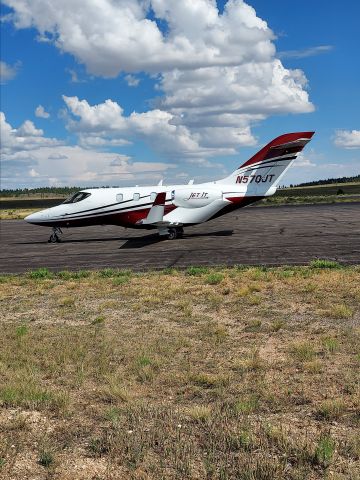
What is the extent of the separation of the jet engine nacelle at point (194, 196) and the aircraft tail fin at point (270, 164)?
1.64m

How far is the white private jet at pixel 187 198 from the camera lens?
26.3 meters

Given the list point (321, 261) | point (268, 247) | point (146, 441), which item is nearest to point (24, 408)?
point (146, 441)

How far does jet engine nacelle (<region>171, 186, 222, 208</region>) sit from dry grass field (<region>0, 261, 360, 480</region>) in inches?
525

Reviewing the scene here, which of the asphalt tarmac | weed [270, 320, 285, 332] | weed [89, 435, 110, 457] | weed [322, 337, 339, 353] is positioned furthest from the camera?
the asphalt tarmac

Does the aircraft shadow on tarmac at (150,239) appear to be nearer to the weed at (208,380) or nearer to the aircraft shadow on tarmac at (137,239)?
the aircraft shadow on tarmac at (137,239)

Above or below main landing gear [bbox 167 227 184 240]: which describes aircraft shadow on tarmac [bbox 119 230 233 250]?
below

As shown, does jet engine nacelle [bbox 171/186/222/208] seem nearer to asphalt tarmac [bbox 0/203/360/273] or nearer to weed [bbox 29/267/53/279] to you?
asphalt tarmac [bbox 0/203/360/273]

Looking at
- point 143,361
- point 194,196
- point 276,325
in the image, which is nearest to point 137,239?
point 194,196

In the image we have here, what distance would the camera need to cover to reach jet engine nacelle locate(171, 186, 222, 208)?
26.6m

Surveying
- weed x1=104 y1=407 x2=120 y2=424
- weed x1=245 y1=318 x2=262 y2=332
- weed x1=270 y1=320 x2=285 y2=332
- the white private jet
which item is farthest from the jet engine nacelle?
weed x1=104 y1=407 x2=120 y2=424

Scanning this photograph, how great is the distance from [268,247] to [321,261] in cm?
532

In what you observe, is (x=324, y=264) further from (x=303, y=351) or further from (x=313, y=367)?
(x=313, y=367)

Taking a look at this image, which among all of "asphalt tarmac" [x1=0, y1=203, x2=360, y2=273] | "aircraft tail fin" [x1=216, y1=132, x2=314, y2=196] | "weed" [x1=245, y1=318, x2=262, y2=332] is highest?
A: "aircraft tail fin" [x1=216, y1=132, x2=314, y2=196]

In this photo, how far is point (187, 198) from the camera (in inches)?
1054
